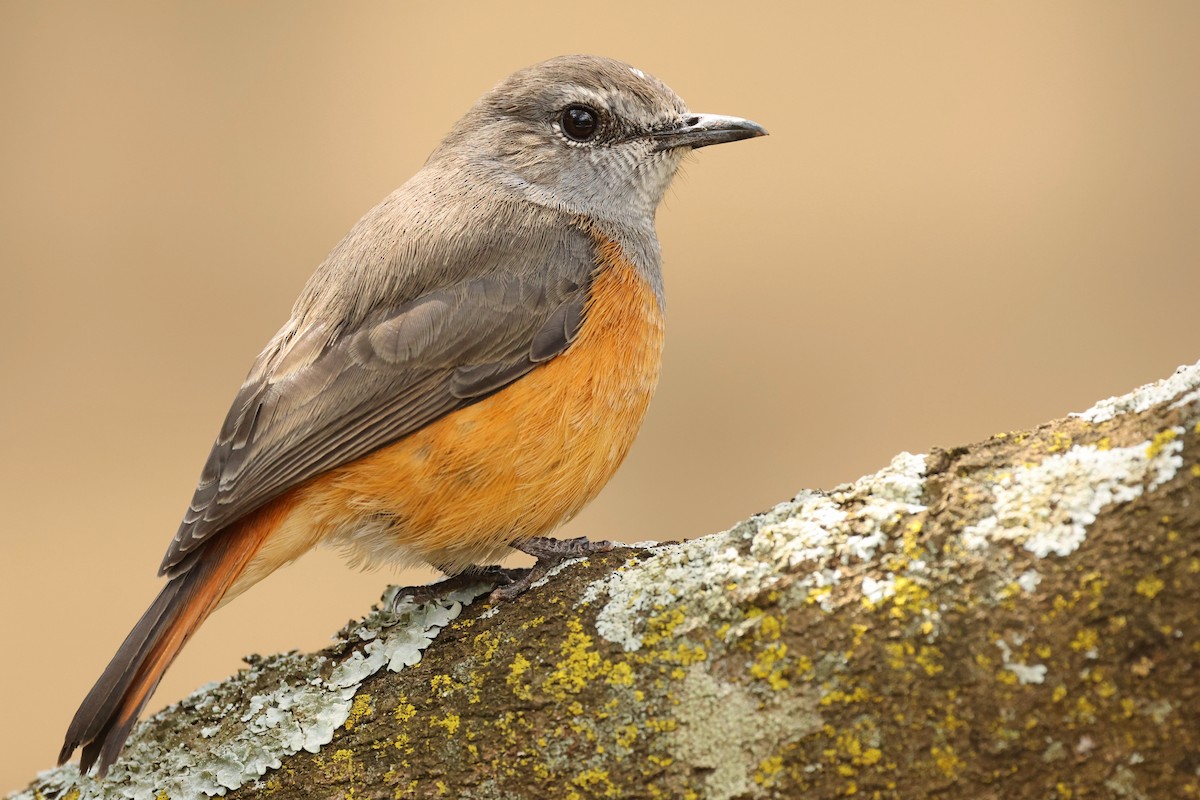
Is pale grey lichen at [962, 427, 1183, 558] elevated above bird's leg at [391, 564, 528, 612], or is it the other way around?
bird's leg at [391, 564, 528, 612]

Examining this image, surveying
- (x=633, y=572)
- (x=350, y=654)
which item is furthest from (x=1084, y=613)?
(x=350, y=654)

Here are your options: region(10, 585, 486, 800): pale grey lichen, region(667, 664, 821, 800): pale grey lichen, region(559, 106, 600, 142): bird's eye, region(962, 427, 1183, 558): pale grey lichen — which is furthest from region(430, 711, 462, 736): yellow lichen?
region(559, 106, 600, 142): bird's eye

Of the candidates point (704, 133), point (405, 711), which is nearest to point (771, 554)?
point (405, 711)

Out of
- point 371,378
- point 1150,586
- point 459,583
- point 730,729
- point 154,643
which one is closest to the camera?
point 1150,586

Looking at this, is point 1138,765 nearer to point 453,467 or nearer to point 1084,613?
point 1084,613

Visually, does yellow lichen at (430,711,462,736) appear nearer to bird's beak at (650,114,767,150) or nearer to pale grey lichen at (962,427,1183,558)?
pale grey lichen at (962,427,1183,558)

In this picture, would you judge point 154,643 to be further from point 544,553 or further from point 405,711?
point 544,553
